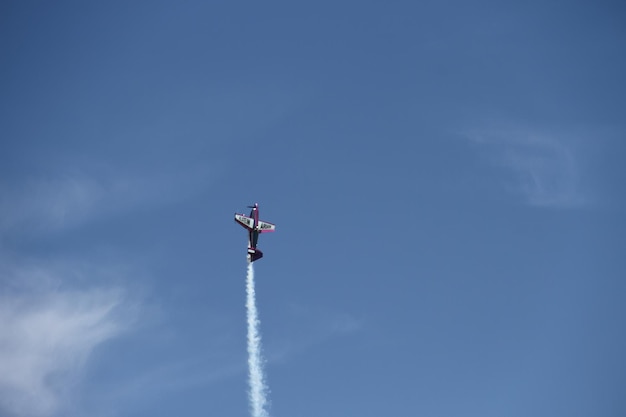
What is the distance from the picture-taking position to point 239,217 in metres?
132

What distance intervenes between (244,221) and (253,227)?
1.97 meters

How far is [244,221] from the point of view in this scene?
436 feet

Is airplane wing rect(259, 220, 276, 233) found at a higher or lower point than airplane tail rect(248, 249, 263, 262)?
higher

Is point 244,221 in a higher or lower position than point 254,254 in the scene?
higher

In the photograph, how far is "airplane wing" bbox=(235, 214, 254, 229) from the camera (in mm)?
132250

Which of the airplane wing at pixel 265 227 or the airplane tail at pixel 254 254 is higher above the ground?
the airplane wing at pixel 265 227

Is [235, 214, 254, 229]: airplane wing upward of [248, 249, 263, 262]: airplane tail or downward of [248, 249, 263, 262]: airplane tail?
upward

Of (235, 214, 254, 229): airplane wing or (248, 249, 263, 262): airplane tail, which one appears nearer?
(235, 214, 254, 229): airplane wing

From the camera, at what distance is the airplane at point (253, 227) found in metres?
133

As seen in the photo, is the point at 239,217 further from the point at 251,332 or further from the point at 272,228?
the point at 251,332

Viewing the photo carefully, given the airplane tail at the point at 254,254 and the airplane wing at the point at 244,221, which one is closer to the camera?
the airplane wing at the point at 244,221

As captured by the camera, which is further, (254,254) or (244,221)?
(254,254)

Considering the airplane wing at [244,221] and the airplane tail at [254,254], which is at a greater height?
the airplane wing at [244,221]

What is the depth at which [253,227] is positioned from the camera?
134m
